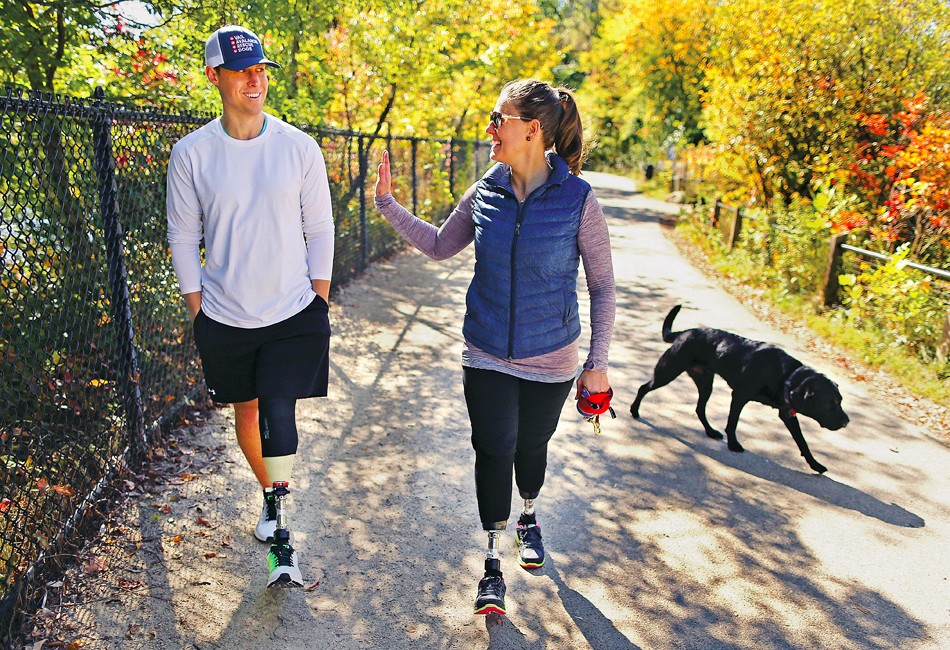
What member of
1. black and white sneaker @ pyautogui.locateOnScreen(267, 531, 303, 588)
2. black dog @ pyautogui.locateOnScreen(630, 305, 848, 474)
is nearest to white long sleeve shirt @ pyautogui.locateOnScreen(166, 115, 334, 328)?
black and white sneaker @ pyautogui.locateOnScreen(267, 531, 303, 588)

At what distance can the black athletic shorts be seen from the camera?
316 cm

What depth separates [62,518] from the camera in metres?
3.38

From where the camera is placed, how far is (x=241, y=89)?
2969 millimetres

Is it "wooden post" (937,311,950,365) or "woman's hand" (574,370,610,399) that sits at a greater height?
"woman's hand" (574,370,610,399)

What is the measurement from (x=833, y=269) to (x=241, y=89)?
7.61 metres

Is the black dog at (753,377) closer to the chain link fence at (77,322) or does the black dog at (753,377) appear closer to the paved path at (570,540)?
the paved path at (570,540)

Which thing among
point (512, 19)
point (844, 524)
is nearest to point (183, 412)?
point (844, 524)

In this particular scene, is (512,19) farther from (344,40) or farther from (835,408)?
(835,408)

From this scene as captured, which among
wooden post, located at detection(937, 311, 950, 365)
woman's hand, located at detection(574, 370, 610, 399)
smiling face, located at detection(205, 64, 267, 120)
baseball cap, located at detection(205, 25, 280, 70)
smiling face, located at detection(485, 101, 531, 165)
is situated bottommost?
wooden post, located at detection(937, 311, 950, 365)

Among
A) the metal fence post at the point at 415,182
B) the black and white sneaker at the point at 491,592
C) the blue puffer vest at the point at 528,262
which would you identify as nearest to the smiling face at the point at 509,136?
the blue puffer vest at the point at 528,262

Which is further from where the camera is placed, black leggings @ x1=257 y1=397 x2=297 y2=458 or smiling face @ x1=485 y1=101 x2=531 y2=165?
black leggings @ x1=257 y1=397 x2=297 y2=458

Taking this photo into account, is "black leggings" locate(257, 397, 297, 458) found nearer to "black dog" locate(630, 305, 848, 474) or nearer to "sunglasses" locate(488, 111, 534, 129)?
"sunglasses" locate(488, 111, 534, 129)

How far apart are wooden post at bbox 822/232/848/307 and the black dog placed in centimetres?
433

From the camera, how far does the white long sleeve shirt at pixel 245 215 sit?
3.00m
